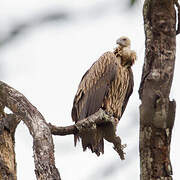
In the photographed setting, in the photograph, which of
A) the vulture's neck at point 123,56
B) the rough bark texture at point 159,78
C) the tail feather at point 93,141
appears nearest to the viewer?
the rough bark texture at point 159,78

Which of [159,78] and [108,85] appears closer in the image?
[159,78]

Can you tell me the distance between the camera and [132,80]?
775 centimetres

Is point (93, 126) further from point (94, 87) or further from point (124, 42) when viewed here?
point (124, 42)

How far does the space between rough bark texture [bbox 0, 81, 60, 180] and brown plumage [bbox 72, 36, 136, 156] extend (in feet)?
8.61

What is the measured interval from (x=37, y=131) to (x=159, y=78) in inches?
64.4

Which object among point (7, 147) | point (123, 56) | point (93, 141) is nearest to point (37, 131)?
point (7, 147)

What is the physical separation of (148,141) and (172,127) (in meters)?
0.17

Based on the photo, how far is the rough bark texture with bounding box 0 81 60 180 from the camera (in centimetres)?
388

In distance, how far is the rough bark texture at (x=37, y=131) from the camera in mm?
3885

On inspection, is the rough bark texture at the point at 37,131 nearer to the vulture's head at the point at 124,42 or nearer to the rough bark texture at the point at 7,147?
the rough bark texture at the point at 7,147

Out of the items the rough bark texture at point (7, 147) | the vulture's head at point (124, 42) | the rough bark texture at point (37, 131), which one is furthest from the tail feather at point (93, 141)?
the vulture's head at point (124, 42)

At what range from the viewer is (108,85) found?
7559mm

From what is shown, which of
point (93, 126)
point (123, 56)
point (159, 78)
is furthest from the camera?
point (123, 56)

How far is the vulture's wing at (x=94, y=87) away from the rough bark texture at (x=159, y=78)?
4156 millimetres
